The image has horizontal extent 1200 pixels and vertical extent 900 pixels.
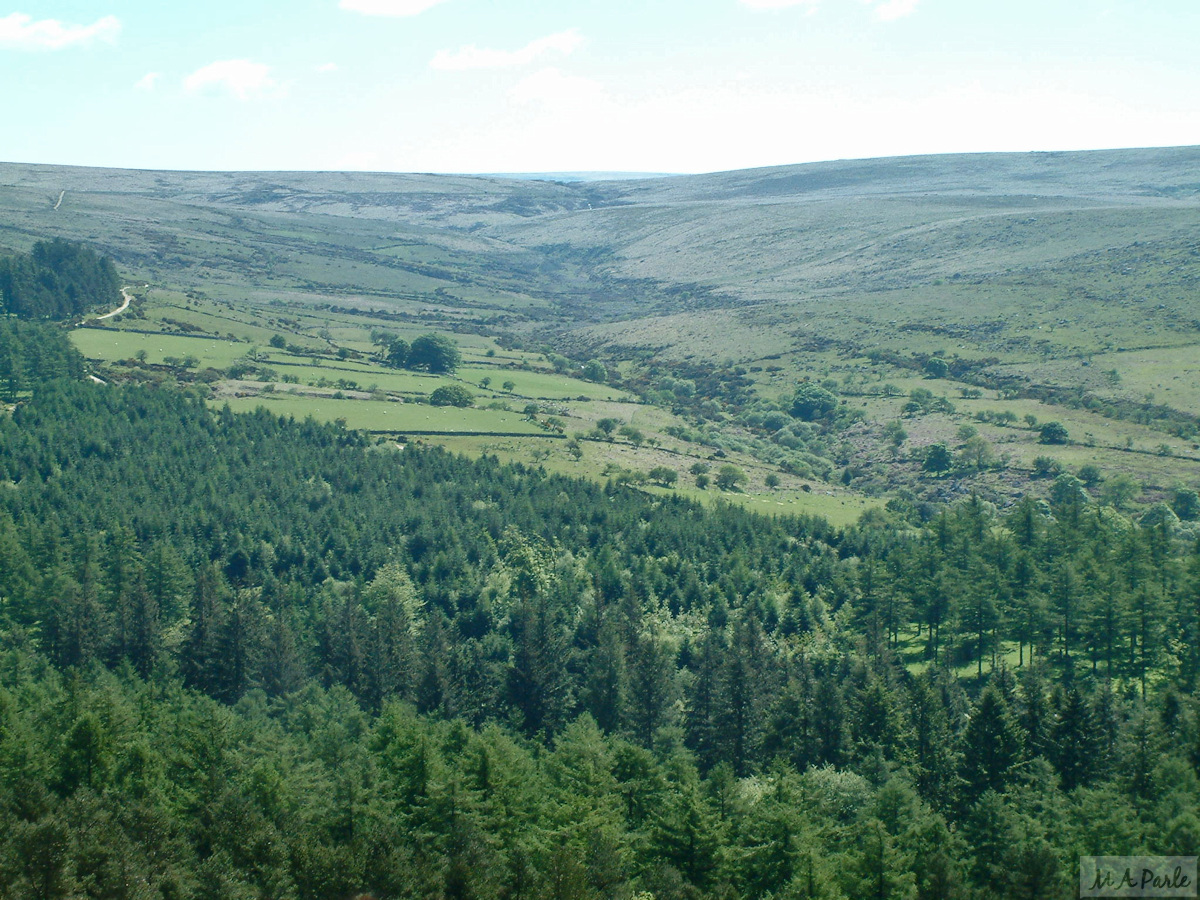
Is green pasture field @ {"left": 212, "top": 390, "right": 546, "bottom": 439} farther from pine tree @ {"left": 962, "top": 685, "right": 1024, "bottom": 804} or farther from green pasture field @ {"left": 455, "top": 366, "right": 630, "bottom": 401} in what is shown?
pine tree @ {"left": 962, "top": 685, "right": 1024, "bottom": 804}

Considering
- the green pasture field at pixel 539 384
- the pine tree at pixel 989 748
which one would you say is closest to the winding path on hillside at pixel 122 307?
the green pasture field at pixel 539 384

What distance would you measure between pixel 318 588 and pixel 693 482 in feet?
153

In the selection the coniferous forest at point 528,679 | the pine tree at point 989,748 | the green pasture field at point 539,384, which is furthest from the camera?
the green pasture field at point 539,384

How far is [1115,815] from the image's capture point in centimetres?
4197

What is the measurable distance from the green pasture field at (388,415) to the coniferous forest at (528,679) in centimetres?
745

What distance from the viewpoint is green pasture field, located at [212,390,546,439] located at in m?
128

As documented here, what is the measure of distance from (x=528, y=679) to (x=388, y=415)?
2721 inches

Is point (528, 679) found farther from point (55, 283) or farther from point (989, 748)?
point (55, 283)

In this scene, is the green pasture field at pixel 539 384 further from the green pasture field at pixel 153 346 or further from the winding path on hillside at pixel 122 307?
the winding path on hillside at pixel 122 307

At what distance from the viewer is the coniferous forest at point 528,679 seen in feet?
129

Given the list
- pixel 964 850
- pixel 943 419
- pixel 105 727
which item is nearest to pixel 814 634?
pixel 964 850

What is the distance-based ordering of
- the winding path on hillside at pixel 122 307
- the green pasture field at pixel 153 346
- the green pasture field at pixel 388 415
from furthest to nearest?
1. the winding path on hillside at pixel 122 307
2. the green pasture field at pixel 153 346
3. the green pasture field at pixel 388 415

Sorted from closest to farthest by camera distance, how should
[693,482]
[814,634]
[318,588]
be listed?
[814,634] < [318,588] < [693,482]

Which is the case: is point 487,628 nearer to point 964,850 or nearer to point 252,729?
point 252,729
